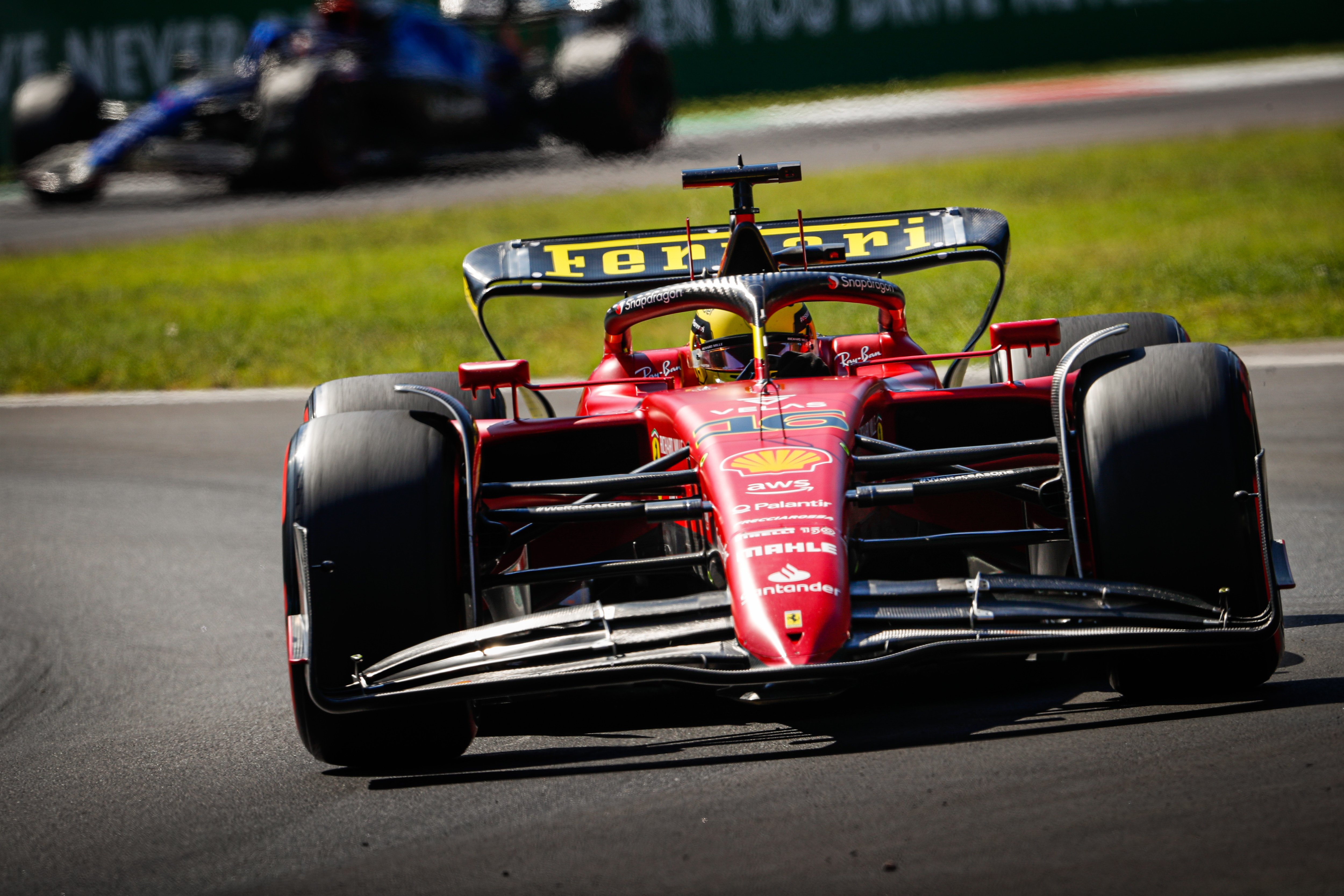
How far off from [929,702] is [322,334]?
9.60 metres

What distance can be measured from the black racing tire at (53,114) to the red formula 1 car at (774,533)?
1623 centimetres

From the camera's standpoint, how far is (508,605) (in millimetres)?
5379

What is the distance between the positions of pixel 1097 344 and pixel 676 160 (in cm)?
1456

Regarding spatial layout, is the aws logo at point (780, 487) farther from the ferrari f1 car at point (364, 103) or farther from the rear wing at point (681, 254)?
the ferrari f1 car at point (364, 103)

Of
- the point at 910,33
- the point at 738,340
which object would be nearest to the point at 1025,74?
the point at 910,33

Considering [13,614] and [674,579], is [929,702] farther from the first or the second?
[13,614]

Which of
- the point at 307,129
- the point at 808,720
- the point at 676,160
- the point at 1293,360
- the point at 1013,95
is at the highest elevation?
the point at 1013,95

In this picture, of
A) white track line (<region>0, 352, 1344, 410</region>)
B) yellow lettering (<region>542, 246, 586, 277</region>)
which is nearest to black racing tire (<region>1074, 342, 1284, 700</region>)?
yellow lettering (<region>542, 246, 586, 277</region>)

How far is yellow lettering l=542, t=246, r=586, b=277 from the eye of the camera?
21.7 feet

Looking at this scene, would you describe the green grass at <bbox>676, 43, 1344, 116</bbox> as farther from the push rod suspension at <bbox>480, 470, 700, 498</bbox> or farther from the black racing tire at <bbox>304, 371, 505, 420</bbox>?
the push rod suspension at <bbox>480, 470, 700, 498</bbox>

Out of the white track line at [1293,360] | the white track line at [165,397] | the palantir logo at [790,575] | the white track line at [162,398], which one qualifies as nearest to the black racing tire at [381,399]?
the palantir logo at [790,575]

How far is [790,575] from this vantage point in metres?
4.05

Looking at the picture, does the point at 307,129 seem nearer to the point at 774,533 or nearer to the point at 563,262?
the point at 563,262

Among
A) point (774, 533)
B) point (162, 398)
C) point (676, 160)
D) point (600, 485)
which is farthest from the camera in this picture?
point (676, 160)
